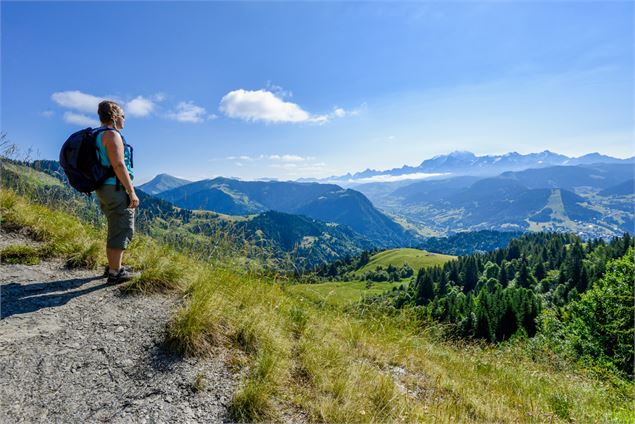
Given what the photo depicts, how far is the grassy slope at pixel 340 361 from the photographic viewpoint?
158 inches

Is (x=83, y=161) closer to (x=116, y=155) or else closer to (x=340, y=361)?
(x=116, y=155)

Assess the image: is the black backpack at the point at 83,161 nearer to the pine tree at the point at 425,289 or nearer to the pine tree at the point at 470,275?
the pine tree at the point at 425,289

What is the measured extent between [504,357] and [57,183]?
1422cm

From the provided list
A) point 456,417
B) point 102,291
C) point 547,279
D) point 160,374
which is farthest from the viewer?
Answer: point 547,279

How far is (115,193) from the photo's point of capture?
573cm

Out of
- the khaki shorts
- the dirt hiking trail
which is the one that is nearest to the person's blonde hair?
the khaki shorts

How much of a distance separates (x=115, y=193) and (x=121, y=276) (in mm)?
1581

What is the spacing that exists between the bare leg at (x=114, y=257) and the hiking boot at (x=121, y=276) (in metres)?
0.10

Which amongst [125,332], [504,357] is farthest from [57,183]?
[504,357]

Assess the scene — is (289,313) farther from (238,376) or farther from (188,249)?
(188,249)

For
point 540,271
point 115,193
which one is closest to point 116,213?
point 115,193

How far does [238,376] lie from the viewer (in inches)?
162

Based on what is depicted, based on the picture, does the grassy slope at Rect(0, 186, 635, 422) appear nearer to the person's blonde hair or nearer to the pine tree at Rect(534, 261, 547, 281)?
the person's blonde hair

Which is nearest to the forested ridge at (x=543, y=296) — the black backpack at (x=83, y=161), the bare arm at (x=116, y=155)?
the bare arm at (x=116, y=155)
